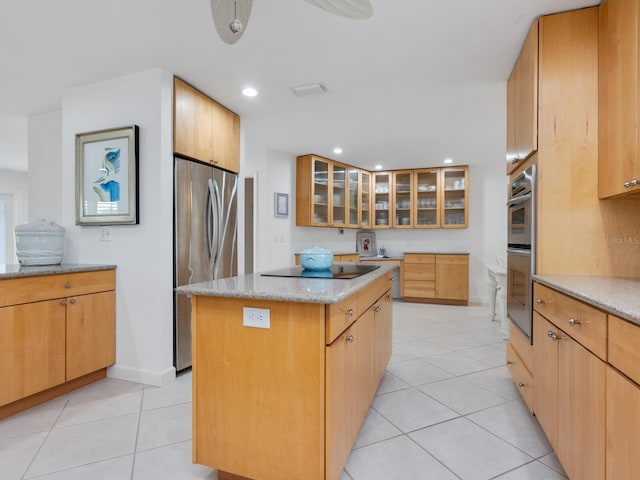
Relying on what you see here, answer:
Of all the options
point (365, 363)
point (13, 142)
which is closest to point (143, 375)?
point (365, 363)

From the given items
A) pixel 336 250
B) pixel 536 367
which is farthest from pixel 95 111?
pixel 336 250

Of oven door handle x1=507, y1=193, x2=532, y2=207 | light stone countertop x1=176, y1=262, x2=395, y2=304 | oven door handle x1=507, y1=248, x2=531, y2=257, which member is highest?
oven door handle x1=507, y1=193, x2=532, y2=207

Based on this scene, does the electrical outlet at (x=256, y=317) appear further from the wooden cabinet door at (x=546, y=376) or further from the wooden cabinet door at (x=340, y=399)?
the wooden cabinet door at (x=546, y=376)

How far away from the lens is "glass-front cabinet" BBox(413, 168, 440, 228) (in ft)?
19.5

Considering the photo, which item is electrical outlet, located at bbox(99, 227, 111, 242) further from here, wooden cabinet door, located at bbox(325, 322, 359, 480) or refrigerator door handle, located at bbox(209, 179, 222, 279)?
→ wooden cabinet door, located at bbox(325, 322, 359, 480)

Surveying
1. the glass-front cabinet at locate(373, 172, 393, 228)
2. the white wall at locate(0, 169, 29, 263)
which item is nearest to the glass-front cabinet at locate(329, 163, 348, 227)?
the glass-front cabinet at locate(373, 172, 393, 228)

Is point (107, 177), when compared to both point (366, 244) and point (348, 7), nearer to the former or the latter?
point (348, 7)

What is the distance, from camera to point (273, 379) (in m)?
1.41

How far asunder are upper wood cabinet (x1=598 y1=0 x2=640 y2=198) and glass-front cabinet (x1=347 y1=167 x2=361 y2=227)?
157 inches

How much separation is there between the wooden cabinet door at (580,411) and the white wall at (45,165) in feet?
13.7

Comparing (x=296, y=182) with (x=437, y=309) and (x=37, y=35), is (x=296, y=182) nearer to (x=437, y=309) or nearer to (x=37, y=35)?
(x=437, y=309)

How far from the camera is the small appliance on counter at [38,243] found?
254cm

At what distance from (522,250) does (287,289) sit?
1.55 meters

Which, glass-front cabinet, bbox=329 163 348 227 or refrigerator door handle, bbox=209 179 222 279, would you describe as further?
glass-front cabinet, bbox=329 163 348 227
